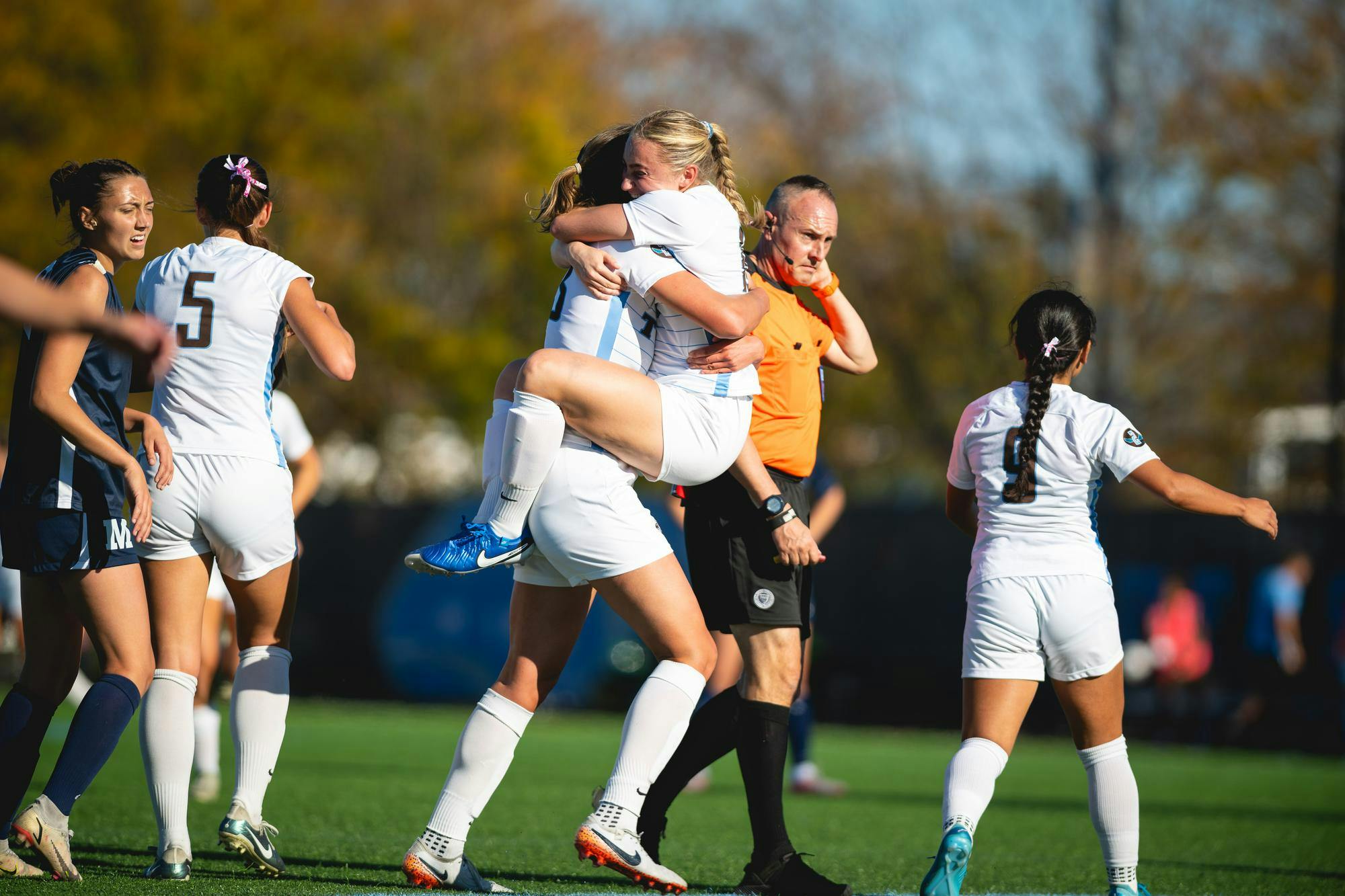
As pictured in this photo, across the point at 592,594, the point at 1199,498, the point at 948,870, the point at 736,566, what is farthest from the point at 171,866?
the point at 1199,498

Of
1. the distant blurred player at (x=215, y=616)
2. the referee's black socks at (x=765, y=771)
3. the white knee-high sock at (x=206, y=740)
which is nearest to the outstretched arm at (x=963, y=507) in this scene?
the referee's black socks at (x=765, y=771)

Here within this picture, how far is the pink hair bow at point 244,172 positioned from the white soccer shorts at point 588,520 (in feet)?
4.66

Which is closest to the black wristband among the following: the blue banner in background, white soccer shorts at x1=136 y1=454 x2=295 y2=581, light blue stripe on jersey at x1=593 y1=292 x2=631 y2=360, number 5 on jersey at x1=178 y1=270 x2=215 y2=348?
light blue stripe on jersey at x1=593 y1=292 x2=631 y2=360

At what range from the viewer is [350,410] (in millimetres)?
24656

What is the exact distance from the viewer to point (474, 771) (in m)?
4.20

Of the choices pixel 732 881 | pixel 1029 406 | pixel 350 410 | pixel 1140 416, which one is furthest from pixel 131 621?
pixel 1140 416

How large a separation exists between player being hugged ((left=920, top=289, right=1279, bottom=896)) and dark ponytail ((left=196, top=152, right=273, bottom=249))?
2.42m

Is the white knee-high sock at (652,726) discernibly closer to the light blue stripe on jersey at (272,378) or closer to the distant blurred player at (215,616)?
the light blue stripe on jersey at (272,378)

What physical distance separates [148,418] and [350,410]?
814 inches

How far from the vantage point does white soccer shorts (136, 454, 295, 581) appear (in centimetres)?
433

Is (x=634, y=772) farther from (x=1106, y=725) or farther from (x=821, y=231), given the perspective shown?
(x=821, y=231)

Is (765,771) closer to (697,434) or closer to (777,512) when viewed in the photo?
(777,512)

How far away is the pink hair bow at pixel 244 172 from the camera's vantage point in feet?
15.0

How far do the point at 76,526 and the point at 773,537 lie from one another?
2.10 m
